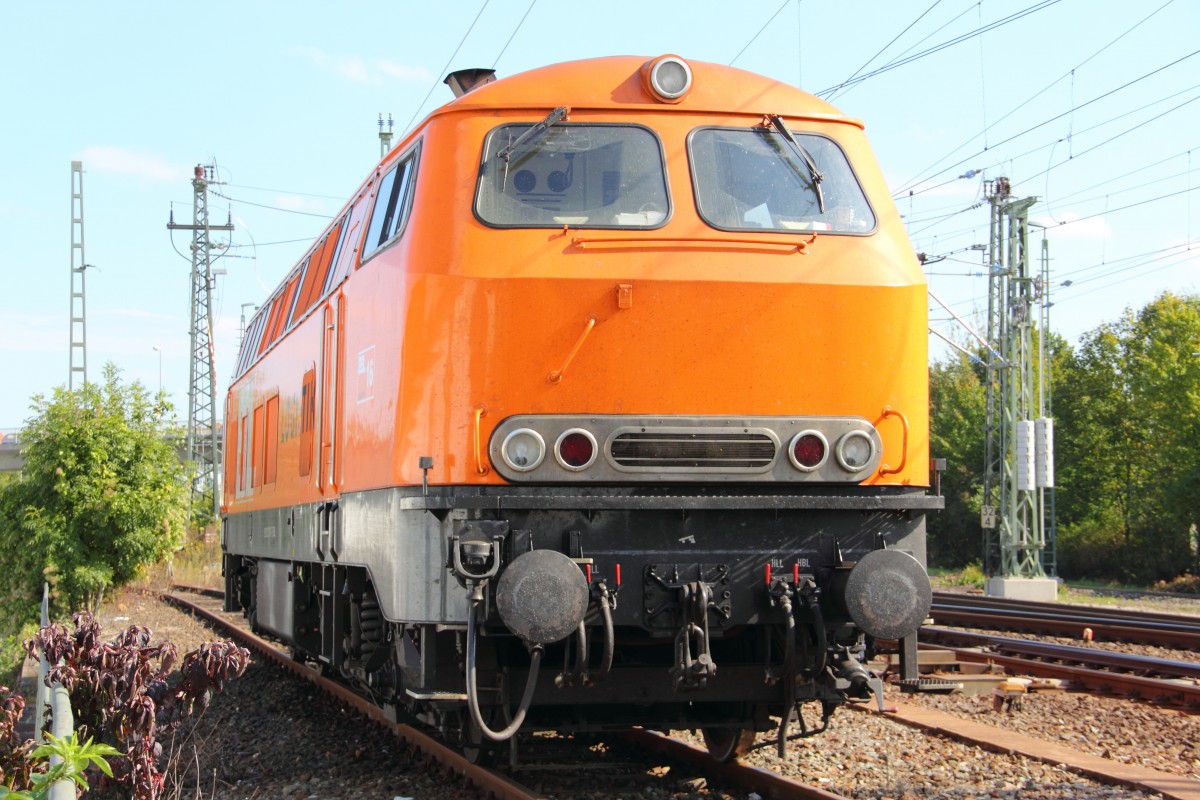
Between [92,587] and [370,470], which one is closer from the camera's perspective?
[370,470]

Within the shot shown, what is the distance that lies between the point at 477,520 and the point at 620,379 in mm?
973

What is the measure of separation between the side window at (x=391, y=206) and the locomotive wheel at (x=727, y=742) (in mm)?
3196

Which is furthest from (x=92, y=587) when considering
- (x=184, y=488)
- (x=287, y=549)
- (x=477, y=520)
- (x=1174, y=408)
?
(x=1174, y=408)

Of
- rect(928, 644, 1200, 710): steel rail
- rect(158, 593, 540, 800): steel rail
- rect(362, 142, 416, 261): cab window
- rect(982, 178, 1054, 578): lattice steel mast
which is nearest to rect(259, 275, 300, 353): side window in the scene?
rect(158, 593, 540, 800): steel rail

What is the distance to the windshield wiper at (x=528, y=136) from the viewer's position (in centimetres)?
631

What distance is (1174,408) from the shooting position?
4047 centimetres

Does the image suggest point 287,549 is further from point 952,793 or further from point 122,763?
point 952,793

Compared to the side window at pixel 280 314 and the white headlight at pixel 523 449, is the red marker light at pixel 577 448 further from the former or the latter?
the side window at pixel 280 314

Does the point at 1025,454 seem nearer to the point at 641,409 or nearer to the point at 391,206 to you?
the point at 391,206

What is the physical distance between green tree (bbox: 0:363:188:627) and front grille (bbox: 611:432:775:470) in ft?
50.3

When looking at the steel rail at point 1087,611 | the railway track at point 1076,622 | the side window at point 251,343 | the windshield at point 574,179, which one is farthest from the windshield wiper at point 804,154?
the steel rail at point 1087,611

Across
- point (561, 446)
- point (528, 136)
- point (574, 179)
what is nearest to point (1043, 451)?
point (574, 179)

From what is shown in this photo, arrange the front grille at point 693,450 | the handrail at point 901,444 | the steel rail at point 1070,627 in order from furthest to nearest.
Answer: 1. the steel rail at point 1070,627
2. the handrail at point 901,444
3. the front grille at point 693,450

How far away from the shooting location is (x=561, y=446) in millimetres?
5848
